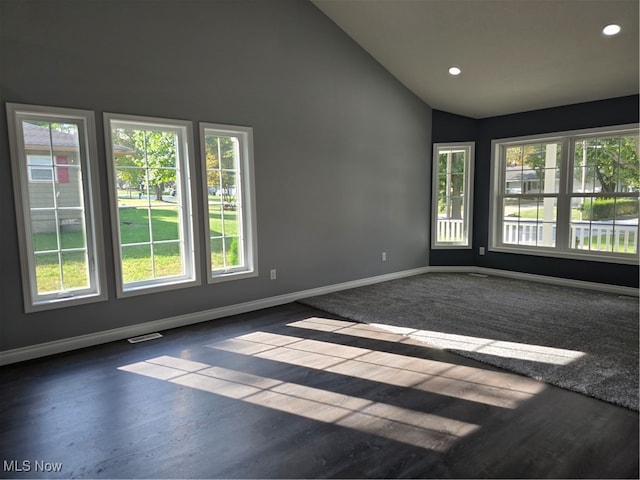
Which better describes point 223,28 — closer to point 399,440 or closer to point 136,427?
point 136,427

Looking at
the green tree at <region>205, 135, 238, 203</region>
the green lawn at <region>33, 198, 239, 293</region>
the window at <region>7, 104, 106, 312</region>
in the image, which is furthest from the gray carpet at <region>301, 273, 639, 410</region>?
the window at <region>7, 104, 106, 312</region>

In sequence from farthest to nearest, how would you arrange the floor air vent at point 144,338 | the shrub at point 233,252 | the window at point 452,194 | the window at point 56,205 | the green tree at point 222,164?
the window at point 452,194
the shrub at point 233,252
the green tree at point 222,164
the floor air vent at point 144,338
the window at point 56,205

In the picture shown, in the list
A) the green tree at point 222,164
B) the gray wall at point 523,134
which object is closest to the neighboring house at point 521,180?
the gray wall at point 523,134

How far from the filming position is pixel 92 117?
3.28m

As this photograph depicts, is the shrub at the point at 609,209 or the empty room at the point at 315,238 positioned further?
the shrub at the point at 609,209

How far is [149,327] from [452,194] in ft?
16.2

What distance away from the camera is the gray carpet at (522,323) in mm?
2820

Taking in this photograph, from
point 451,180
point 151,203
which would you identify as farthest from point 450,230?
point 151,203

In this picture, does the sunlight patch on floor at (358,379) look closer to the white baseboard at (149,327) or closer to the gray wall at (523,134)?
the white baseboard at (149,327)

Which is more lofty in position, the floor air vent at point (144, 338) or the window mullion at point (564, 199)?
the window mullion at point (564, 199)

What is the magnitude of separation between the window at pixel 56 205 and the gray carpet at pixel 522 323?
7.83 ft

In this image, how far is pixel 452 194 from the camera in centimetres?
643

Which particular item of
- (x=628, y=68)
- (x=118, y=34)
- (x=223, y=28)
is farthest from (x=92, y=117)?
(x=628, y=68)

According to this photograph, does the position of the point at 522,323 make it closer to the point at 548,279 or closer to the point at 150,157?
the point at 548,279
